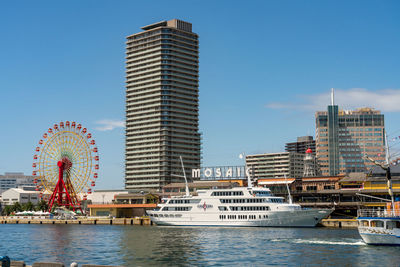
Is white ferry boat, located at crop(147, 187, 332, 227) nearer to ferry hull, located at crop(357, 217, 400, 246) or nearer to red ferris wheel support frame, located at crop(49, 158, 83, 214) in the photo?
red ferris wheel support frame, located at crop(49, 158, 83, 214)

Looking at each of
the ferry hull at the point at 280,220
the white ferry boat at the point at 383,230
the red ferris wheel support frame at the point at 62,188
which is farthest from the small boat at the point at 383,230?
the red ferris wheel support frame at the point at 62,188

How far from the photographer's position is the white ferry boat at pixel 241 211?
Answer: 110625 millimetres

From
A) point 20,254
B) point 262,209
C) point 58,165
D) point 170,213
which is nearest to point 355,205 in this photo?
→ point 262,209

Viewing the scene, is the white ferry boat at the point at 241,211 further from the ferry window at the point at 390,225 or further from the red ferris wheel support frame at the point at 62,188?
the ferry window at the point at 390,225

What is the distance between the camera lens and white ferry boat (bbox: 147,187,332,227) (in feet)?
363

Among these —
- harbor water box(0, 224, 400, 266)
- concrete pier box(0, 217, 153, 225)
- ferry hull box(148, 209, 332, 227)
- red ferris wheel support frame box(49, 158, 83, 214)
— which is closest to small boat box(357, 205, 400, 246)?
harbor water box(0, 224, 400, 266)

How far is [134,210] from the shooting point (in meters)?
179

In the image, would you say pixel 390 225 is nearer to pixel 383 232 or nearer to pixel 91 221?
pixel 383 232

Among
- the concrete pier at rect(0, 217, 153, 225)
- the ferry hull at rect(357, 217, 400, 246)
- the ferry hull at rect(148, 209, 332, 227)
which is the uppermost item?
the ferry hull at rect(357, 217, 400, 246)

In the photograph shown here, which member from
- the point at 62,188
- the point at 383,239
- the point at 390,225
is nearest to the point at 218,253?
the point at 383,239

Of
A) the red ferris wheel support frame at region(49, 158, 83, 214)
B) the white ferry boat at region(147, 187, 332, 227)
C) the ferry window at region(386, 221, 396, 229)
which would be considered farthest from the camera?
the red ferris wheel support frame at region(49, 158, 83, 214)

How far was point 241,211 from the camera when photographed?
11369cm

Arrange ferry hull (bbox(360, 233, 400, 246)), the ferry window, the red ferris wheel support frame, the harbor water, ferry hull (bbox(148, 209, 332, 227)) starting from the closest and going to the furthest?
1. the harbor water
2. ferry hull (bbox(360, 233, 400, 246))
3. the ferry window
4. ferry hull (bbox(148, 209, 332, 227))
5. the red ferris wheel support frame

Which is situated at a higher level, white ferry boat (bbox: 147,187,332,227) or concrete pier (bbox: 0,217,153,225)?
white ferry boat (bbox: 147,187,332,227)
